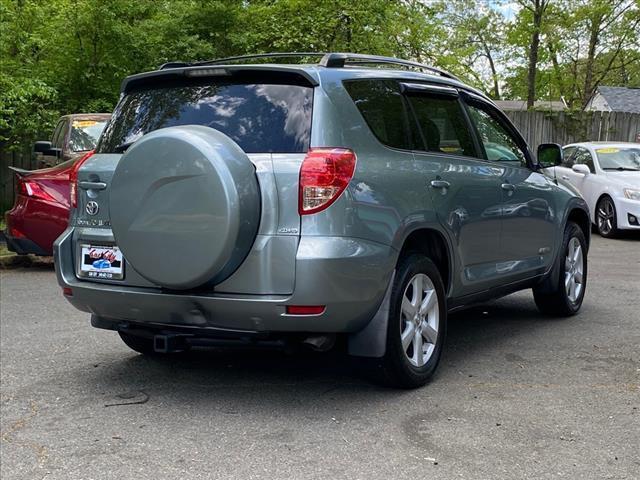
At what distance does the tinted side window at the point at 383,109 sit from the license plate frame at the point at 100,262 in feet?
5.08

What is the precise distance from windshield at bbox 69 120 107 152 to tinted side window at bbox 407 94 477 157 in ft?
25.3

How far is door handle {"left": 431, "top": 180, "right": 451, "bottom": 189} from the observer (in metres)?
4.91

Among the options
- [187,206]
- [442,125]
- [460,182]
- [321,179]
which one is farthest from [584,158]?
[187,206]

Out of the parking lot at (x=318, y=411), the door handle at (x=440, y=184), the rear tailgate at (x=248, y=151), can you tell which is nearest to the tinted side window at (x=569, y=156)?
the parking lot at (x=318, y=411)

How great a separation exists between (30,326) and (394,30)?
1411 cm

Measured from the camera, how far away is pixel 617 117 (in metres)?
22.3

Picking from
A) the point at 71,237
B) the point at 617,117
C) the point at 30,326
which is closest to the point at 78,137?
the point at 30,326

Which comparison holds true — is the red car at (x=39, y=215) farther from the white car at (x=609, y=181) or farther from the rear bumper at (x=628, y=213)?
the rear bumper at (x=628, y=213)

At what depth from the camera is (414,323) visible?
4766mm

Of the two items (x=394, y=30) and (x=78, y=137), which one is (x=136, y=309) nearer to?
(x=78, y=137)

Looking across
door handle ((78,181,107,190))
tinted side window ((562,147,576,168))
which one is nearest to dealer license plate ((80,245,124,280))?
door handle ((78,181,107,190))

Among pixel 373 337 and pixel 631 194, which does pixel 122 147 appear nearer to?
pixel 373 337

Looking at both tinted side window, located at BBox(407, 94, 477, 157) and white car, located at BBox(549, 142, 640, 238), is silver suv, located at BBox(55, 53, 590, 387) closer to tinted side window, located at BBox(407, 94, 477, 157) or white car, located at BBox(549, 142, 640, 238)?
tinted side window, located at BBox(407, 94, 477, 157)

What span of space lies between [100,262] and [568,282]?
159 inches
